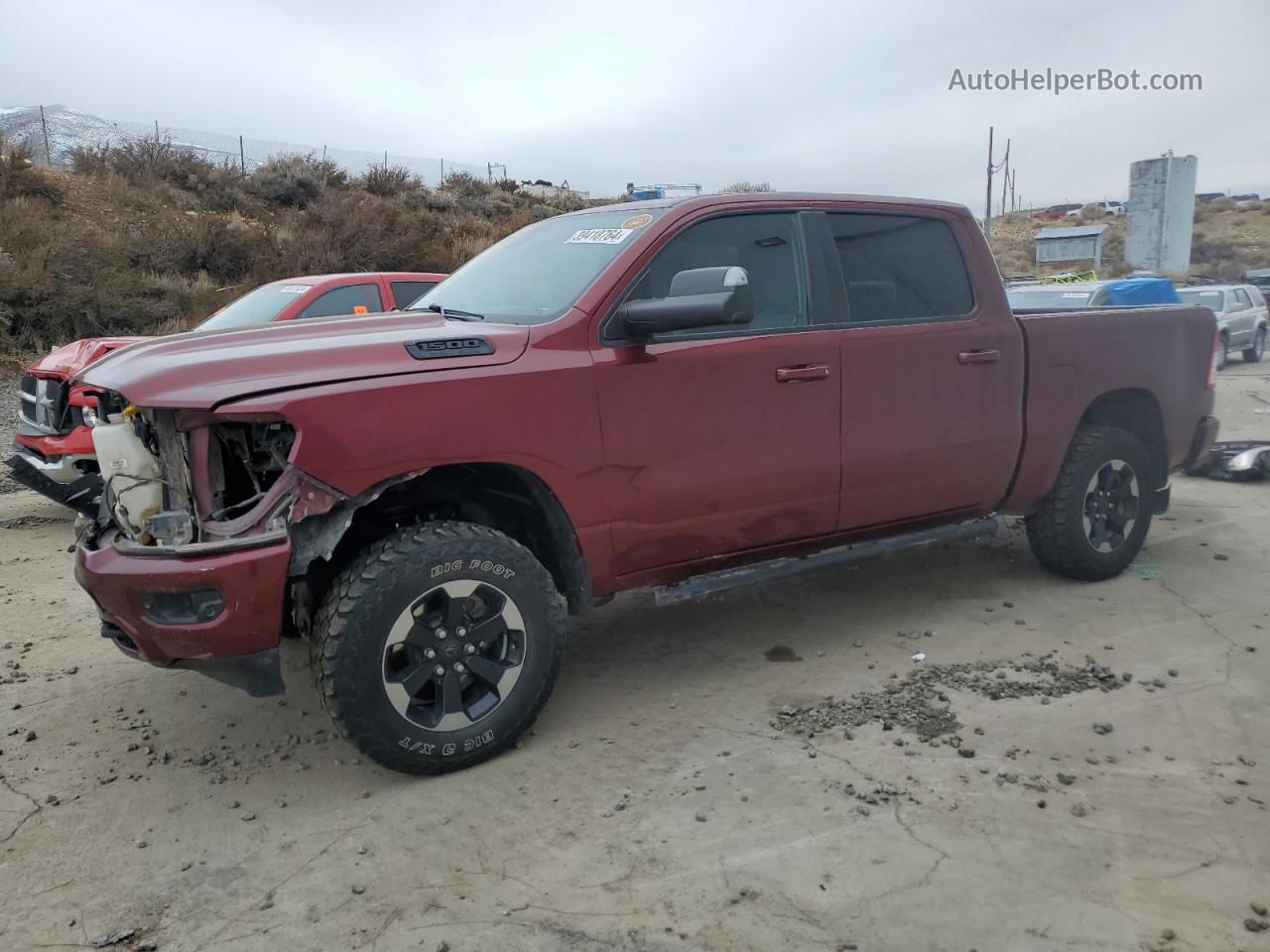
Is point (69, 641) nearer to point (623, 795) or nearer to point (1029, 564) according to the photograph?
point (623, 795)

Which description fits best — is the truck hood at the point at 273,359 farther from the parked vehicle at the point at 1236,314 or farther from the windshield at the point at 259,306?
the parked vehicle at the point at 1236,314

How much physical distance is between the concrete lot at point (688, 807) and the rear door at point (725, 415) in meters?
0.70

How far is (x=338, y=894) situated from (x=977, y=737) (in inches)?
87.5

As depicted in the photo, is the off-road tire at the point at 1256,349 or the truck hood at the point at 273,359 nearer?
the truck hood at the point at 273,359

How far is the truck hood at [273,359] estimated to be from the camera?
9.73 feet

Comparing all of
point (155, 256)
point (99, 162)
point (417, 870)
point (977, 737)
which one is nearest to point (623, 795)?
point (417, 870)

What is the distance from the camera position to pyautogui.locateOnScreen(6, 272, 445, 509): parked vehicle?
20.5ft

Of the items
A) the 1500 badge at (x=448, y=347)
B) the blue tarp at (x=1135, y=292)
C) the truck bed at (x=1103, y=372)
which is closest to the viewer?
the 1500 badge at (x=448, y=347)

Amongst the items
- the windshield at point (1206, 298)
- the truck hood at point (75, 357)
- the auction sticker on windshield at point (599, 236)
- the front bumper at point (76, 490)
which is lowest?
the front bumper at point (76, 490)

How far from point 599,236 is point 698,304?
810mm

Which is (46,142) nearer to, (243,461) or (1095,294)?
(1095,294)

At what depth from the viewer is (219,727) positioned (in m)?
3.80

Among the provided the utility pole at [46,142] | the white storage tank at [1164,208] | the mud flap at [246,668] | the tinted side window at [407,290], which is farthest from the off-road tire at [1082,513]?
the white storage tank at [1164,208]

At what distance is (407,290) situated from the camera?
810cm
